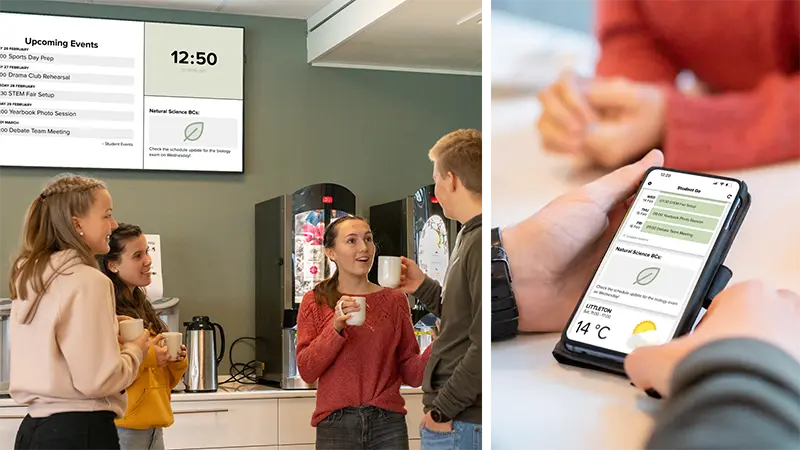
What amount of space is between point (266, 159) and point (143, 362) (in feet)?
4.74

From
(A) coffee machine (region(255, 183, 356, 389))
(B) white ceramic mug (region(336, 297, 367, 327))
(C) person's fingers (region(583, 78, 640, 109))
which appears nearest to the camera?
(C) person's fingers (region(583, 78, 640, 109))

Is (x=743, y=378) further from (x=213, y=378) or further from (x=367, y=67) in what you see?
(x=367, y=67)

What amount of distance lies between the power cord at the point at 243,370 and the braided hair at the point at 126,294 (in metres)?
0.96

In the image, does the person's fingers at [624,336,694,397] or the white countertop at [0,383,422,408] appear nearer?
the person's fingers at [624,336,694,397]

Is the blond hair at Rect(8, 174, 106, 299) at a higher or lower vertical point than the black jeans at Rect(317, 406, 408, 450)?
higher

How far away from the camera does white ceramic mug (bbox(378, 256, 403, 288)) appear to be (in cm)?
218

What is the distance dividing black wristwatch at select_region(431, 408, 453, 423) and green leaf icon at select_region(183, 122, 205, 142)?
2340 millimetres

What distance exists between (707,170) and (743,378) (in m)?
0.13

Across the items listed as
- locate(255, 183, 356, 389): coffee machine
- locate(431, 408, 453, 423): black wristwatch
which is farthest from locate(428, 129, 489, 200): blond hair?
locate(255, 183, 356, 389): coffee machine

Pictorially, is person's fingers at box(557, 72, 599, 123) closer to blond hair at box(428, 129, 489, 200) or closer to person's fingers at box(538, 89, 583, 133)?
person's fingers at box(538, 89, 583, 133)

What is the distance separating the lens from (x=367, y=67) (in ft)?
12.5

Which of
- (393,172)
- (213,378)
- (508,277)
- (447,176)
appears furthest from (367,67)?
(508,277)

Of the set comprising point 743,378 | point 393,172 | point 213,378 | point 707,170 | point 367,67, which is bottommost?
point 213,378

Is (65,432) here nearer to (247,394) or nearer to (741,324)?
(247,394)
